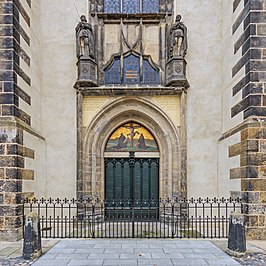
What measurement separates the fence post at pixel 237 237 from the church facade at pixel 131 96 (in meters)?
3.64

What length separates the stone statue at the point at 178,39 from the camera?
11.4 meters

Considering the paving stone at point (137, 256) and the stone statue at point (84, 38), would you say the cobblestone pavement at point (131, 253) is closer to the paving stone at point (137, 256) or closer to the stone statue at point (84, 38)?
the paving stone at point (137, 256)

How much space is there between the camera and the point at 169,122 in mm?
11781

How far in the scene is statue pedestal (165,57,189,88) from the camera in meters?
11.4

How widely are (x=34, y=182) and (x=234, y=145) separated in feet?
21.7

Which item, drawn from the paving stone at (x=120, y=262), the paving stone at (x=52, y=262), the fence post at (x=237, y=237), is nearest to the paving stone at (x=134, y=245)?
the paving stone at (x=120, y=262)

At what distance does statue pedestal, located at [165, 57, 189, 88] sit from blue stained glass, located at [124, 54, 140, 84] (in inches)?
50.1

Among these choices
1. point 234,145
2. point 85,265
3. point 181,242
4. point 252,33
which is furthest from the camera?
point 234,145

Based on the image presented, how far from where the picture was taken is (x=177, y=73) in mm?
11406

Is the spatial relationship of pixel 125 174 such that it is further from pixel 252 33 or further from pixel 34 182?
pixel 252 33

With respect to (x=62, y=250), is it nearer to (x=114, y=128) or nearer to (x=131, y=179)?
(x=131, y=179)

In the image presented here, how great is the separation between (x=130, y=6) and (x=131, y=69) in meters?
2.48

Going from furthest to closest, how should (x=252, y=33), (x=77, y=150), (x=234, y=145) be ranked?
(x=77, y=150)
(x=234, y=145)
(x=252, y=33)

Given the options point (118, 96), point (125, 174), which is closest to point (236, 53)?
point (118, 96)
